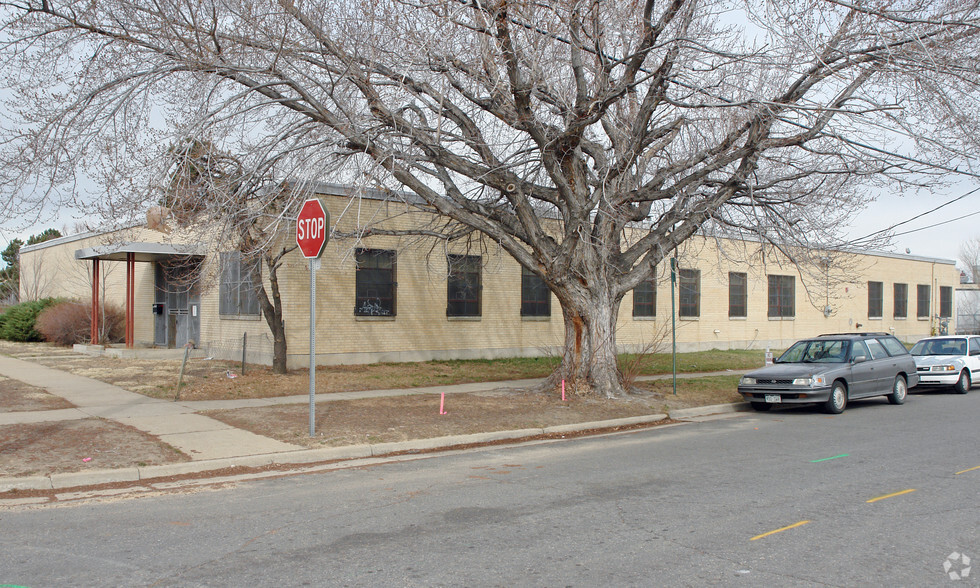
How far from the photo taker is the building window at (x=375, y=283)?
2130 centimetres

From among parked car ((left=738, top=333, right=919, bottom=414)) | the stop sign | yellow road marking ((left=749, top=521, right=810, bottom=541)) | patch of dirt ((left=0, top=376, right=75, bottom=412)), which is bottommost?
yellow road marking ((left=749, top=521, right=810, bottom=541))

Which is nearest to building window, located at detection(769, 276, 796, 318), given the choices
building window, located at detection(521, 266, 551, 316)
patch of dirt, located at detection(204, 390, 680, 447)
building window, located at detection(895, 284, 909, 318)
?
building window, located at detection(895, 284, 909, 318)

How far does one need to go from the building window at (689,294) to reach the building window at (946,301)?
2173cm

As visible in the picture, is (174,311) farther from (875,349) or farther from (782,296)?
(782,296)

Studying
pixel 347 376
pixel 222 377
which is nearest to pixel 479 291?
pixel 347 376

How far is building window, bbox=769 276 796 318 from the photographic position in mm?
34125

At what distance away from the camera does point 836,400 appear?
576 inches

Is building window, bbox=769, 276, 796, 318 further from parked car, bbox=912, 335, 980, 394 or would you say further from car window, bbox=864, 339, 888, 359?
car window, bbox=864, 339, 888, 359

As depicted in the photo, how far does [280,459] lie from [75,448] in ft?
8.30

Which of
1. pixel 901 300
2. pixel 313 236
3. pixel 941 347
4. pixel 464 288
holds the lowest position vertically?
pixel 941 347

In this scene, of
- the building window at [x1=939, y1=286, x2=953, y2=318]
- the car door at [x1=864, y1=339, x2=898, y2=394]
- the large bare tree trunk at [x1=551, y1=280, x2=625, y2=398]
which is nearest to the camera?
the large bare tree trunk at [x1=551, y1=280, x2=625, y2=398]

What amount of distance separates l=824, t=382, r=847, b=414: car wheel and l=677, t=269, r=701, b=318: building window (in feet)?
50.3

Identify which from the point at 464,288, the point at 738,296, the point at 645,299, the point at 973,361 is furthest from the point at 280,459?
the point at 738,296

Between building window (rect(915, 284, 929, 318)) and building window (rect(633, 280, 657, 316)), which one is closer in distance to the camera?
building window (rect(633, 280, 657, 316))
